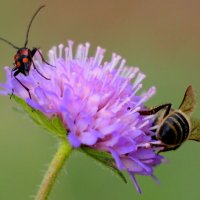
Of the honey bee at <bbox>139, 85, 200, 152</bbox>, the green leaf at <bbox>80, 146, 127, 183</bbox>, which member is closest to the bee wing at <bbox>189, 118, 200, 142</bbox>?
the honey bee at <bbox>139, 85, 200, 152</bbox>

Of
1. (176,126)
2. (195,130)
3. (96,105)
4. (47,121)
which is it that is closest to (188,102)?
(195,130)

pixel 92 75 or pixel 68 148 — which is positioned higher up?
pixel 92 75

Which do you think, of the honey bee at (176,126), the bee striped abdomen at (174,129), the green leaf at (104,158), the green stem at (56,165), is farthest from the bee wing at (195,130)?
the green stem at (56,165)

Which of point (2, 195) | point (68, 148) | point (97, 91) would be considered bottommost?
point (2, 195)

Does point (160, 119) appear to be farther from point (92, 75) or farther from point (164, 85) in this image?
point (164, 85)

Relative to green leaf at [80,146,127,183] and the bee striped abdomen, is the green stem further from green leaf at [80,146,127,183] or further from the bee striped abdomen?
the bee striped abdomen

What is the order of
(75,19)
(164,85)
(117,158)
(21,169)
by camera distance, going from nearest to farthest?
(117,158), (21,169), (164,85), (75,19)

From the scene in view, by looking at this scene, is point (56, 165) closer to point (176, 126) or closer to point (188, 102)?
point (176, 126)

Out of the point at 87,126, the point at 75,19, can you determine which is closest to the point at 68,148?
the point at 87,126
